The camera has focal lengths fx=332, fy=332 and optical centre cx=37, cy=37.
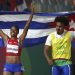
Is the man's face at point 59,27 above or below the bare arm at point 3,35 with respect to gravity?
above

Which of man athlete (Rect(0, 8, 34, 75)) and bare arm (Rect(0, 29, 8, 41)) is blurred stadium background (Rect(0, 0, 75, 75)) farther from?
man athlete (Rect(0, 8, 34, 75))

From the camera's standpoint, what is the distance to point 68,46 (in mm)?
6609

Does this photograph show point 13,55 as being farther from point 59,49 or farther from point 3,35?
point 59,49

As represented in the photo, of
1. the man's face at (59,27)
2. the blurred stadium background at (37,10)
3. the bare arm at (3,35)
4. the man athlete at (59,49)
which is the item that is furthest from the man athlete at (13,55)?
the man's face at (59,27)

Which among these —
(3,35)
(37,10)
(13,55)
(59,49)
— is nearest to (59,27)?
(59,49)

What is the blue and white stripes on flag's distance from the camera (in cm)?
745

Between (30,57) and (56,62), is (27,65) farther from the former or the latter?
(56,62)

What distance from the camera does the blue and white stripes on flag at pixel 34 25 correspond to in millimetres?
7449

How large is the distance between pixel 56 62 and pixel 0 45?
1.56 meters

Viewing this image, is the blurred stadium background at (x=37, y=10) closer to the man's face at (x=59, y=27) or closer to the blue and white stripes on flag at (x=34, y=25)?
the blue and white stripes on flag at (x=34, y=25)

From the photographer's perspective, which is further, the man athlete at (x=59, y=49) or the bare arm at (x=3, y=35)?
the bare arm at (x=3, y=35)

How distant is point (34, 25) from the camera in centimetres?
750

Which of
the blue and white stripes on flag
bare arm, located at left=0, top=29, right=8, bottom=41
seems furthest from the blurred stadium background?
bare arm, located at left=0, top=29, right=8, bottom=41

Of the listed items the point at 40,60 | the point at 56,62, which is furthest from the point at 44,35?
the point at 56,62
